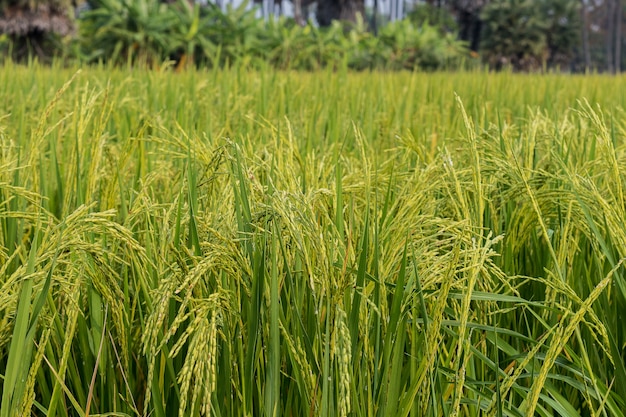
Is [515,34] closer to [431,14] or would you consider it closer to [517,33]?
[517,33]

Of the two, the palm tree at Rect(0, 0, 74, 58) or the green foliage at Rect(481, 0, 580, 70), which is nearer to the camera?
the palm tree at Rect(0, 0, 74, 58)

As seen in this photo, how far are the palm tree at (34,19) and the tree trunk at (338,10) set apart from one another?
22.8 feet

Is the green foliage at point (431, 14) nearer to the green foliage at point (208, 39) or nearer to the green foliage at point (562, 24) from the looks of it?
the green foliage at point (562, 24)

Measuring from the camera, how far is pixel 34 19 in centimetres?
1116

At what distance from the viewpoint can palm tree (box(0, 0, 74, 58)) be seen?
1108 cm

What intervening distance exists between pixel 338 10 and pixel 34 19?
302 inches

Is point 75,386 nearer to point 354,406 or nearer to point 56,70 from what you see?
point 354,406

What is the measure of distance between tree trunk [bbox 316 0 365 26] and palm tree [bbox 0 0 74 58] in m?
6.96

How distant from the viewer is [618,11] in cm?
3250

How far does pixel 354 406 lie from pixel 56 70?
3.82 m

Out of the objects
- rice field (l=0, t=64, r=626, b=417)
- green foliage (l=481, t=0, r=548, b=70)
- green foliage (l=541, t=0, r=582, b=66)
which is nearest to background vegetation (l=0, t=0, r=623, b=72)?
rice field (l=0, t=64, r=626, b=417)

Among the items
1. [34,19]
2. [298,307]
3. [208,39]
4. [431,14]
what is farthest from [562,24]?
[298,307]

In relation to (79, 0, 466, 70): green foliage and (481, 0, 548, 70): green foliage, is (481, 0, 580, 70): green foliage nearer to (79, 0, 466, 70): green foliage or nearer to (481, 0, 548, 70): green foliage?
(481, 0, 548, 70): green foliage

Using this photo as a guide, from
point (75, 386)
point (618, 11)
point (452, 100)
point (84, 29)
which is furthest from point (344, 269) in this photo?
point (618, 11)
